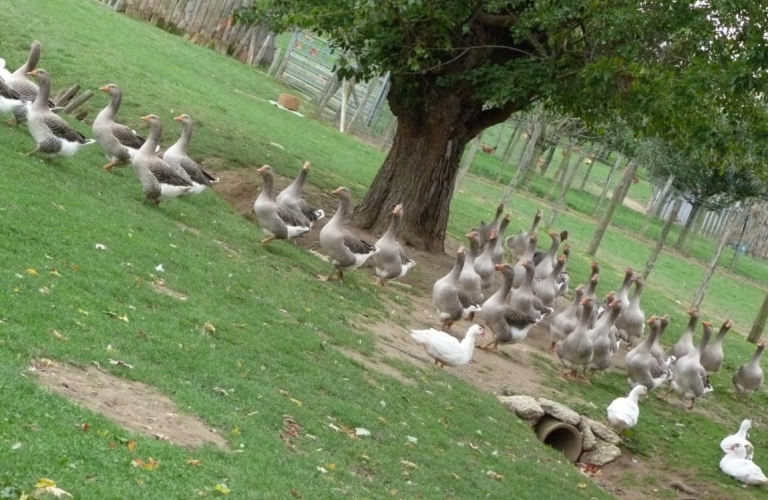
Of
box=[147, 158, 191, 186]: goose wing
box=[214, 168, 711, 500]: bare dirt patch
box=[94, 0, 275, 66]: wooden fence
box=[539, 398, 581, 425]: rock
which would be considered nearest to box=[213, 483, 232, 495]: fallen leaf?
box=[214, 168, 711, 500]: bare dirt patch

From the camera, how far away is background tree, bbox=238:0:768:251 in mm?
17375

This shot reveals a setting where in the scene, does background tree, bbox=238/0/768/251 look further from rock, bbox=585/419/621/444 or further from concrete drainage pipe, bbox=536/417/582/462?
concrete drainage pipe, bbox=536/417/582/462

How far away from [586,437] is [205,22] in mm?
31801

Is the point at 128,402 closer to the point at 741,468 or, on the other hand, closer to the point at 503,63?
the point at 741,468

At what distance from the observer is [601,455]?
53.1 ft

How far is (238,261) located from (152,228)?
139 cm

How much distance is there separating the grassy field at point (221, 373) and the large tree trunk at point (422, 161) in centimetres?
295

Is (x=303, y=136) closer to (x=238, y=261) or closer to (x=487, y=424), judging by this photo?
(x=238, y=261)

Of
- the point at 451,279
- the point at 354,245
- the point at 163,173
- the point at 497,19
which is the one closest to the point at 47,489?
the point at 163,173

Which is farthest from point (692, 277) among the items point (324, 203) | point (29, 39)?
point (29, 39)

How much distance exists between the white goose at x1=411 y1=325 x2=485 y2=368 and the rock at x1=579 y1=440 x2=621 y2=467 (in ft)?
7.38

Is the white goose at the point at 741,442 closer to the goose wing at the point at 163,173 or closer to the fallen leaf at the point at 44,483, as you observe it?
the goose wing at the point at 163,173

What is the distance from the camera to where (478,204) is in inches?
1506

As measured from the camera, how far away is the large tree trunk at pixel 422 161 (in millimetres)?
22594
